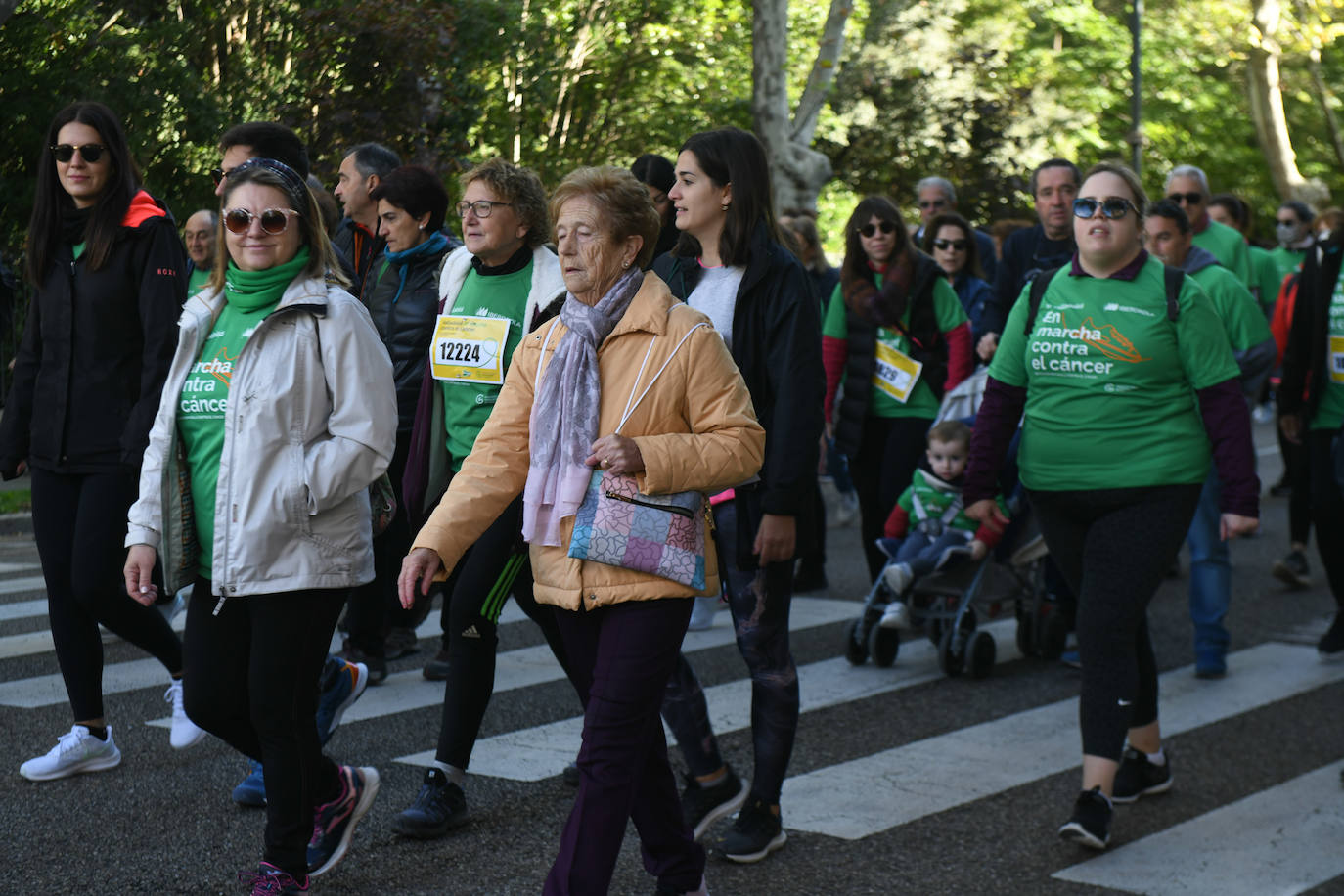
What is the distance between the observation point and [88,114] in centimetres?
537

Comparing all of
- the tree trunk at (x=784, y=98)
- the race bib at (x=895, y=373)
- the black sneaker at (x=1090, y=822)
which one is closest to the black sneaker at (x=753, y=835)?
the black sneaker at (x=1090, y=822)

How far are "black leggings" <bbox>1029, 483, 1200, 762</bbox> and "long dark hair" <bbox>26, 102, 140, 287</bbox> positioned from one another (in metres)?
3.16

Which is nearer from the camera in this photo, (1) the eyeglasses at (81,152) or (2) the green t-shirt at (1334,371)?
(1) the eyeglasses at (81,152)

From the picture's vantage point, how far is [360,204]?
275 inches

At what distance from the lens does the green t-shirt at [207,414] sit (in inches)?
167

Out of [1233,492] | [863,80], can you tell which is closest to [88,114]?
[1233,492]

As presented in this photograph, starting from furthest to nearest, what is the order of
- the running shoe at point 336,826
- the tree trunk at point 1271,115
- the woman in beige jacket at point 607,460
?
the tree trunk at point 1271,115 → the running shoe at point 336,826 → the woman in beige jacket at point 607,460

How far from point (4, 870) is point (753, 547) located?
2.21m

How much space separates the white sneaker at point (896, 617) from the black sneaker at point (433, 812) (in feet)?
9.82

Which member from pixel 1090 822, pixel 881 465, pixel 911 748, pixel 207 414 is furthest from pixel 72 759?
pixel 881 465

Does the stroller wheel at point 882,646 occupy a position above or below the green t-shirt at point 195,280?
below

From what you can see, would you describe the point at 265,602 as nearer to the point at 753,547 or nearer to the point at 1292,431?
the point at 753,547

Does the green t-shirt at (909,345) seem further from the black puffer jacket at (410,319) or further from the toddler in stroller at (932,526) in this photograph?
the black puffer jacket at (410,319)

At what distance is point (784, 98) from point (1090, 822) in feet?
48.8
